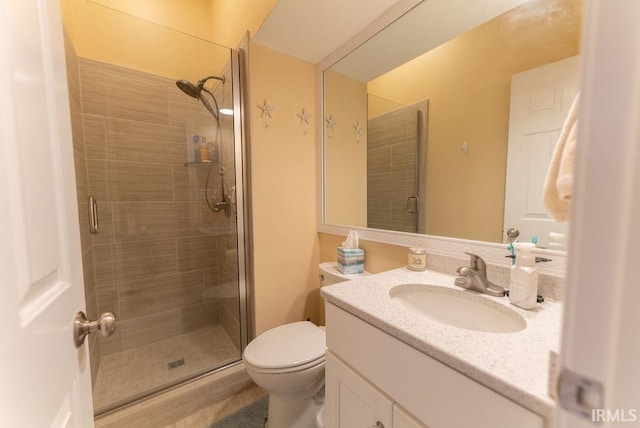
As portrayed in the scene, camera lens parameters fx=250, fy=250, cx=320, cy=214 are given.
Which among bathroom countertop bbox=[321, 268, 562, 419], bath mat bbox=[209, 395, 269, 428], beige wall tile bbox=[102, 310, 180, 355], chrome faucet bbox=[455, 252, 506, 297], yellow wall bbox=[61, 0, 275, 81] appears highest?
yellow wall bbox=[61, 0, 275, 81]

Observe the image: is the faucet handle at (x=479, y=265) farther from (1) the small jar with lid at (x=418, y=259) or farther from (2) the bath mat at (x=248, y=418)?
(2) the bath mat at (x=248, y=418)

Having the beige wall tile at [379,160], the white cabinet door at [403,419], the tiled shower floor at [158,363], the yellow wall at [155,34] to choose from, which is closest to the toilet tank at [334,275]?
the beige wall tile at [379,160]

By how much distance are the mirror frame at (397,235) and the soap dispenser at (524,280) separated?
9 cm

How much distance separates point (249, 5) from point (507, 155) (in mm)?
1582

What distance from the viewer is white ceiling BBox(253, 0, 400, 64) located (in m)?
1.20

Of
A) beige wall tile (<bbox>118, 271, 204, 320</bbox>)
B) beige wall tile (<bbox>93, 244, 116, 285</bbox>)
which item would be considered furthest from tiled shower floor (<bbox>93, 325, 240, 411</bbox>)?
beige wall tile (<bbox>93, 244, 116, 285</bbox>)

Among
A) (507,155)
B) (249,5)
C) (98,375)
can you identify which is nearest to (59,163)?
(507,155)

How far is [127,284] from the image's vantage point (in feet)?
5.84

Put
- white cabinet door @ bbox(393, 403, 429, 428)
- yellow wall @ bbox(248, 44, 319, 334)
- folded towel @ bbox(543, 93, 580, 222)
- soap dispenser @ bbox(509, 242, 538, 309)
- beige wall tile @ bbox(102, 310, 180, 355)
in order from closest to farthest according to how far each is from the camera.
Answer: folded towel @ bbox(543, 93, 580, 222) < white cabinet door @ bbox(393, 403, 429, 428) < soap dispenser @ bbox(509, 242, 538, 309) < yellow wall @ bbox(248, 44, 319, 334) < beige wall tile @ bbox(102, 310, 180, 355)

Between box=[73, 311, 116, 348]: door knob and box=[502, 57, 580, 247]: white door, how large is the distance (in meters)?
1.21

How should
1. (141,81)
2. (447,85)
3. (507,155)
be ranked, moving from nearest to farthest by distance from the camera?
1. (507,155)
2. (447,85)
3. (141,81)

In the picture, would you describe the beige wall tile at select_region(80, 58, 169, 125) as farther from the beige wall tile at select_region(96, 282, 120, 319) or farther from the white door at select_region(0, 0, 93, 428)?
the white door at select_region(0, 0, 93, 428)

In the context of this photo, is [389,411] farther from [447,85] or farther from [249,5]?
[249,5]

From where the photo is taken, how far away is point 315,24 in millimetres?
1328
